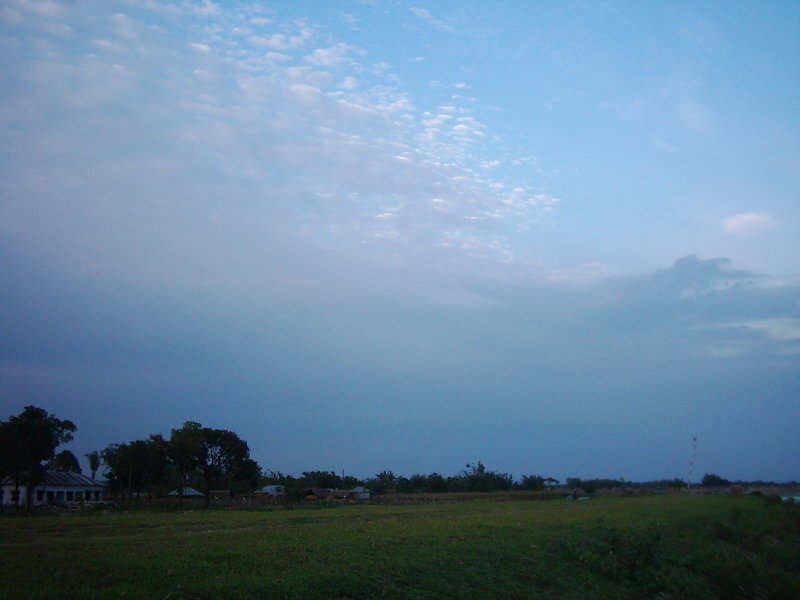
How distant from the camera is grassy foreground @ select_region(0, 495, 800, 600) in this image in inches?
626

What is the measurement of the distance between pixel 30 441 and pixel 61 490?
112ft

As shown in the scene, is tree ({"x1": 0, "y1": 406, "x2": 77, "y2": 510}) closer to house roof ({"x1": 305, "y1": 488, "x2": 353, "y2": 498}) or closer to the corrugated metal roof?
the corrugated metal roof

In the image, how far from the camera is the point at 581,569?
2608 centimetres

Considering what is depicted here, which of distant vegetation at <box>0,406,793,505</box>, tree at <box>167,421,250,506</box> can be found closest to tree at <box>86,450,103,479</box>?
distant vegetation at <box>0,406,793,505</box>

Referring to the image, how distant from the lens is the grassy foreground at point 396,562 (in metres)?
15.9

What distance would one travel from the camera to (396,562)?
21125 millimetres

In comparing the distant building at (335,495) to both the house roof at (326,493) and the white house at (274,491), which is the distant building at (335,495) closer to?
the house roof at (326,493)

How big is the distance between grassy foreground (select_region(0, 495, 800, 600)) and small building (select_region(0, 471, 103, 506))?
4958cm

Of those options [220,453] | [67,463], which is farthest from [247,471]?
[67,463]

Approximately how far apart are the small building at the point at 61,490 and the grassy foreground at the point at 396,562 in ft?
163

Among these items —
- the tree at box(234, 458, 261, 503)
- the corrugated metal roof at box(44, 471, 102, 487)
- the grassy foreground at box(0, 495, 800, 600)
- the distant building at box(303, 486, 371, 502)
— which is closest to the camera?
the grassy foreground at box(0, 495, 800, 600)

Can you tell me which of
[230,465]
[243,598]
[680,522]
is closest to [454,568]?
[243,598]

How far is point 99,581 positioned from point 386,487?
114418 mm

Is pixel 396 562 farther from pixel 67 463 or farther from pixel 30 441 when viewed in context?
pixel 67 463
